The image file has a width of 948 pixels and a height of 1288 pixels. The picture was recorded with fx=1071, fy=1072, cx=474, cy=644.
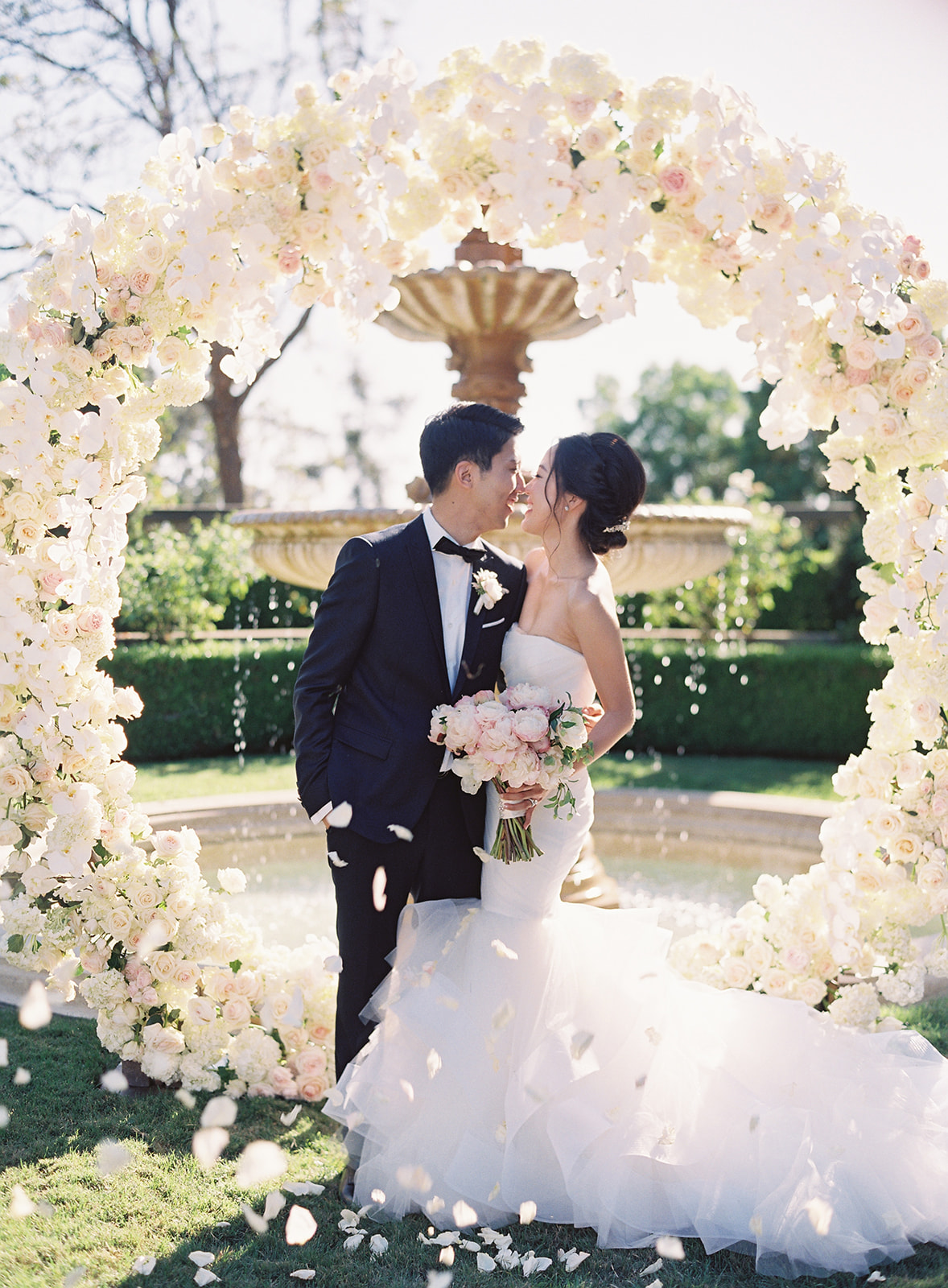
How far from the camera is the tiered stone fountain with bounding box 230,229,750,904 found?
5160mm

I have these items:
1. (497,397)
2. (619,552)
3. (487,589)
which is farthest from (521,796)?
(497,397)

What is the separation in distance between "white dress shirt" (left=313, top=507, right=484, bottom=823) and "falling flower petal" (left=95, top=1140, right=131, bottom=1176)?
1742 mm

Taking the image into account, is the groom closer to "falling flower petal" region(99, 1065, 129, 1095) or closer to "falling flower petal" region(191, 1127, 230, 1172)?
"falling flower petal" region(191, 1127, 230, 1172)

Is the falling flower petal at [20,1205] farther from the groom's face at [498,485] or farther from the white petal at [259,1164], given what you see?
the groom's face at [498,485]

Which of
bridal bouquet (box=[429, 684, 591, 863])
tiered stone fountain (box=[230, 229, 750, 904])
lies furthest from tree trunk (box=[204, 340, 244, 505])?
bridal bouquet (box=[429, 684, 591, 863])

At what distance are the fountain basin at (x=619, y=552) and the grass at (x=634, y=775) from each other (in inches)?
148

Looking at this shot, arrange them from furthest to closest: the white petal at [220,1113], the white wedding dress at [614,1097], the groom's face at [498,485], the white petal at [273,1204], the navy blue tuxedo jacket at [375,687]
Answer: the white petal at [220,1113] → the groom's face at [498,485] → the navy blue tuxedo jacket at [375,687] → the white petal at [273,1204] → the white wedding dress at [614,1097]

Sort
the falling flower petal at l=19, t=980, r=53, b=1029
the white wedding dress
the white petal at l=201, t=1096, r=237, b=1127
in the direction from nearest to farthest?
the white wedding dress → the white petal at l=201, t=1096, r=237, b=1127 → the falling flower petal at l=19, t=980, r=53, b=1029

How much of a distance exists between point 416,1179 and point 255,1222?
448 millimetres

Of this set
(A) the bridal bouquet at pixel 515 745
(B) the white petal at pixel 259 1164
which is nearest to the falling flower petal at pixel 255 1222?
(B) the white petal at pixel 259 1164

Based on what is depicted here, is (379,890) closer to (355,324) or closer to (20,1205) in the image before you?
(20,1205)

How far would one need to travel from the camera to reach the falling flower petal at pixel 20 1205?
9.74 ft

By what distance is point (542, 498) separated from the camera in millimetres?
3434

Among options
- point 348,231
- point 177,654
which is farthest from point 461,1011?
point 177,654
